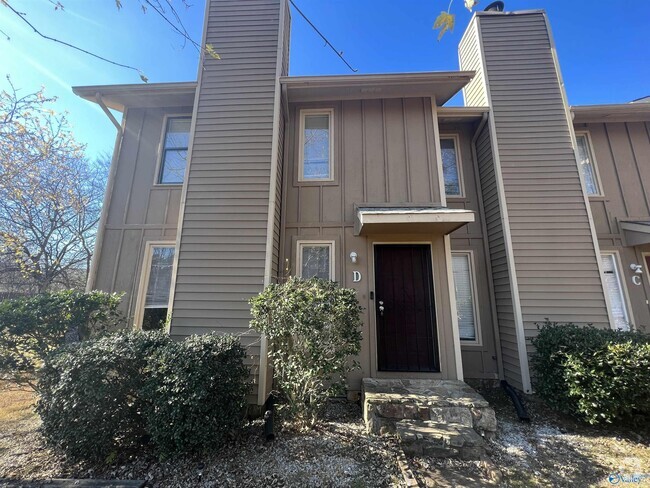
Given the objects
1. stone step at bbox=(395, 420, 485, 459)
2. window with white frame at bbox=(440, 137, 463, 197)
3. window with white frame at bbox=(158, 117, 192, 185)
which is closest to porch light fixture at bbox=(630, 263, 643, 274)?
window with white frame at bbox=(440, 137, 463, 197)

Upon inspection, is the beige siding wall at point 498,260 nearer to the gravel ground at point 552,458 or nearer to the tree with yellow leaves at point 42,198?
the gravel ground at point 552,458

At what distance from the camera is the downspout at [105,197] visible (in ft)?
16.1

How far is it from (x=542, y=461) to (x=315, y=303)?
2.96m

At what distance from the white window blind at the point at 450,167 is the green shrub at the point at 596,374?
10.5 feet

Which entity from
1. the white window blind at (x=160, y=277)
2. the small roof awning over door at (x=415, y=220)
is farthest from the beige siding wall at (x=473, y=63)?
the white window blind at (x=160, y=277)

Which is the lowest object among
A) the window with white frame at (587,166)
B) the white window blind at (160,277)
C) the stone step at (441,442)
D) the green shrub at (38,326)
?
the stone step at (441,442)

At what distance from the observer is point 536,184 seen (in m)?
5.34

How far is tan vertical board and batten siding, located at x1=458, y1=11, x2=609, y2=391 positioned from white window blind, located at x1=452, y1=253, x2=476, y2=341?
600mm

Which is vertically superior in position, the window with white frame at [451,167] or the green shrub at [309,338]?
the window with white frame at [451,167]

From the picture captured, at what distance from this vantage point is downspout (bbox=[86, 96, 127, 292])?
4.91m

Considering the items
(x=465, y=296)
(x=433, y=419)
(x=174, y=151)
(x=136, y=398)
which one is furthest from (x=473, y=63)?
(x=136, y=398)

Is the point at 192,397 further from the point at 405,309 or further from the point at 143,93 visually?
the point at 143,93

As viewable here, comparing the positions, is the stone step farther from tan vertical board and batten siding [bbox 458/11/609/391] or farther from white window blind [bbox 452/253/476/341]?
white window blind [bbox 452/253/476/341]

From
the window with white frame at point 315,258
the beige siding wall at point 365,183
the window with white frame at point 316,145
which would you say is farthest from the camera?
the window with white frame at point 316,145
